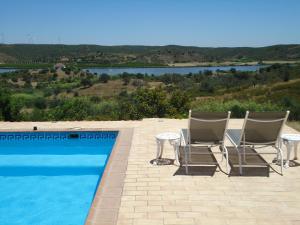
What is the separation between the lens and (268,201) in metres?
4.03

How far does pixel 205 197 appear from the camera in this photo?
4156 millimetres

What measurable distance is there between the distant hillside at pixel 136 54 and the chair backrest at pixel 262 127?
81.2 m

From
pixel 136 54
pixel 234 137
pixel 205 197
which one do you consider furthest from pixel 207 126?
pixel 136 54

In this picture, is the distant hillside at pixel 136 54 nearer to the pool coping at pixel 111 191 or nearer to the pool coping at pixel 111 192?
the pool coping at pixel 111 191

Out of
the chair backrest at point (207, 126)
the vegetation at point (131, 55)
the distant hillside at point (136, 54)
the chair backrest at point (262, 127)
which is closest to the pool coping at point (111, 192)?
the chair backrest at point (207, 126)

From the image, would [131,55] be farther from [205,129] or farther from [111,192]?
[111,192]

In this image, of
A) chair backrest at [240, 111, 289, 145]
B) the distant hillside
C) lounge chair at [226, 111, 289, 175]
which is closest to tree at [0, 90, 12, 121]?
lounge chair at [226, 111, 289, 175]

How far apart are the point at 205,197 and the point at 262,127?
4.59 feet

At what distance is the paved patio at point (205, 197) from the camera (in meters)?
3.61

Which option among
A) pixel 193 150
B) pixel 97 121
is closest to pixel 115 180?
pixel 193 150

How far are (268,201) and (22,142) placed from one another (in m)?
6.33

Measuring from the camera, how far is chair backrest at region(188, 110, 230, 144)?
4781 millimetres

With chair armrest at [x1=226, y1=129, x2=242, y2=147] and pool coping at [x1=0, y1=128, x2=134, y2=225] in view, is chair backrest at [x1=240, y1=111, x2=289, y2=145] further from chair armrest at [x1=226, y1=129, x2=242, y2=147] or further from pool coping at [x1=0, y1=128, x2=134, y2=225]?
pool coping at [x1=0, y1=128, x2=134, y2=225]

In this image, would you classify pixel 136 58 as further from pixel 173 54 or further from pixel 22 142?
pixel 22 142
